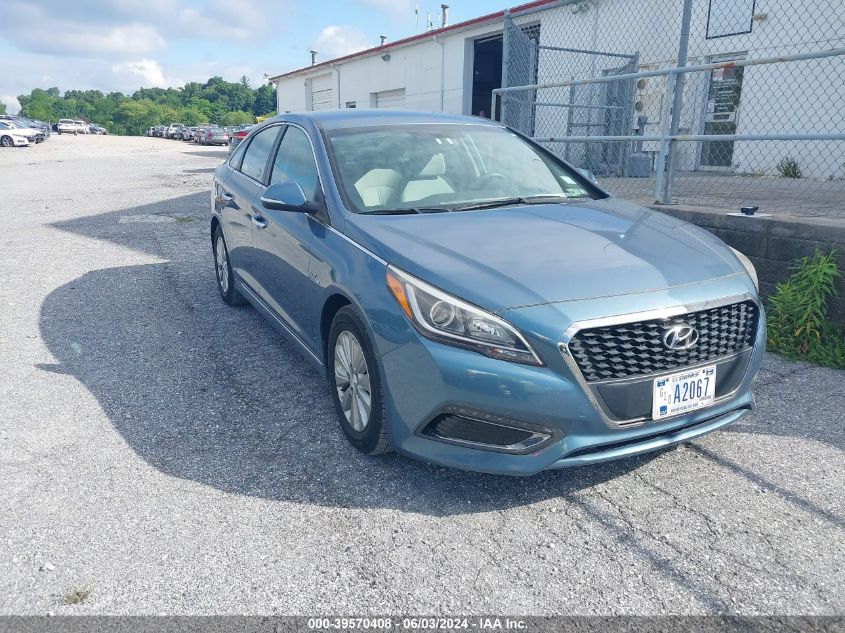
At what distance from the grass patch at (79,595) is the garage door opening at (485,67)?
19.1 m

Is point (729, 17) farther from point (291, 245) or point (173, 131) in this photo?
point (173, 131)

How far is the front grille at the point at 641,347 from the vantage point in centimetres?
269

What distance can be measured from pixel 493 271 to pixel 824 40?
1089 centimetres

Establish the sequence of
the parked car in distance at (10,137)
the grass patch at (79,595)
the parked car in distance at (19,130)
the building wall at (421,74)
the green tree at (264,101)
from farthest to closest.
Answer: the green tree at (264,101)
the parked car in distance at (19,130)
the parked car in distance at (10,137)
the building wall at (421,74)
the grass patch at (79,595)

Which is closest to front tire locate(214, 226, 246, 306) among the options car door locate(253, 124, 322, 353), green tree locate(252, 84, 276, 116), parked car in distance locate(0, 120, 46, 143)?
car door locate(253, 124, 322, 353)

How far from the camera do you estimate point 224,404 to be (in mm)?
4043

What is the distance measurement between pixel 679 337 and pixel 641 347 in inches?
7.2

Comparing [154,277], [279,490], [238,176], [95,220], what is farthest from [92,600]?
[95,220]

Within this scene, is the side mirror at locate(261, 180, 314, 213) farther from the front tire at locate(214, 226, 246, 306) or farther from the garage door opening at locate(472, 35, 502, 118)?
the garage door opening at locate(472, 35, 502, 118)

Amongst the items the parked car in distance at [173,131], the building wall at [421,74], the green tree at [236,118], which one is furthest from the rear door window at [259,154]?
the green tree at [236,118]

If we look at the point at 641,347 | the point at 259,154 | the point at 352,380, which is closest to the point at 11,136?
the point at 259,154

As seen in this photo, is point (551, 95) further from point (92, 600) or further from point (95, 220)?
point (92, 600)

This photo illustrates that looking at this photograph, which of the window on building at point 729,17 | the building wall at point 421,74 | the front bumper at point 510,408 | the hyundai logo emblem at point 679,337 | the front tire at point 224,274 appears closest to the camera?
the front bumper at point 510,408

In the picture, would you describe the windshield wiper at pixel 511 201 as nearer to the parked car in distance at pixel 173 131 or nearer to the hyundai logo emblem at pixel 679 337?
the hyundai logo emblem at pixel 679 337
